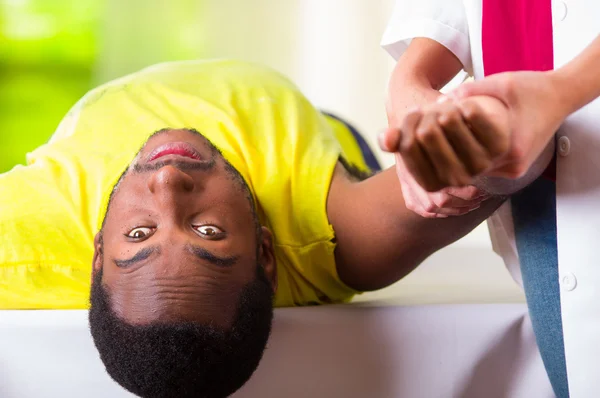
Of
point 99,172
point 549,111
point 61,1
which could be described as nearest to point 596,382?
point 549,111

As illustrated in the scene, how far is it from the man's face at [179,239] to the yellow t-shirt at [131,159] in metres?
0.08

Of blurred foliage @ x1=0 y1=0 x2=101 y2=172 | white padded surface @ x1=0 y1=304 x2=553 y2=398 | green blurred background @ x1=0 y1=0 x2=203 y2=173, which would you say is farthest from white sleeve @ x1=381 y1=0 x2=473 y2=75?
blurred foliage @ x1=0 y1=0 x2=101 y2=172

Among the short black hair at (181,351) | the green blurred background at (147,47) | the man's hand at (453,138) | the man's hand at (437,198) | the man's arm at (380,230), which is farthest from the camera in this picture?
the green blurred background at (147,47)

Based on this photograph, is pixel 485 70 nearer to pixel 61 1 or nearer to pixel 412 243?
pixel 412 243

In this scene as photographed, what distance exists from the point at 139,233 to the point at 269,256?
0.55 feet

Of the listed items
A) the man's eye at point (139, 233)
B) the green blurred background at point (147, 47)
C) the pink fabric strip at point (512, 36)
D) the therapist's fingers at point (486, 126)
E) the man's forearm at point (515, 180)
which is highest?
the therapist's fingers at point (486, 126)

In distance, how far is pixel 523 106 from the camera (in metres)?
0.51

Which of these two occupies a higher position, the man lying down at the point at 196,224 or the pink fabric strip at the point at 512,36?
the pink fabric strip at the point at 512,36

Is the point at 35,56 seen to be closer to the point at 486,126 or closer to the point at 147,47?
the point at 147,47

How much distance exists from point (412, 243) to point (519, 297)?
0.30m

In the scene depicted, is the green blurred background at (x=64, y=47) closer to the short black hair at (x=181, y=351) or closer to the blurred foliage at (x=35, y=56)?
the blurred foliage at (x=35, y=56)

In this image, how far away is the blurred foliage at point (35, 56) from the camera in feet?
7.38

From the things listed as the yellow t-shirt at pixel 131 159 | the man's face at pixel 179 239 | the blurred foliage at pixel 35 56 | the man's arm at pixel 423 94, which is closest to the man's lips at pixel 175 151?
the man's face at pixel 179 239

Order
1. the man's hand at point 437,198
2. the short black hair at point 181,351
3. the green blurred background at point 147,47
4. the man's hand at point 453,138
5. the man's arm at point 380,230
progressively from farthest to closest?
the green blurred background at point 147,47 → the man's arm at point 380,230 → the short black hair at point 181,351 → the man's hand at point 437,198 → the man's hand at point 453,138
